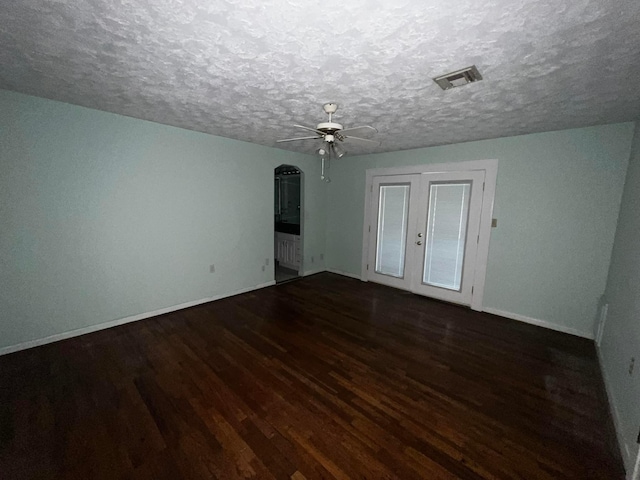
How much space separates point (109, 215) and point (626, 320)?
203 inches

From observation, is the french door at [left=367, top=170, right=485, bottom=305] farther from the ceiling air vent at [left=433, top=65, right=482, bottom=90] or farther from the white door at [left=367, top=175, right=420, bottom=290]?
the ceiling air vent at [left=433, top=65, right=482, bottom=90]

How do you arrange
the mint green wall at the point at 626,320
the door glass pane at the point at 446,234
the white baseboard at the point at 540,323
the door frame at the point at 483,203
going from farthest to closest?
the door glass pane at the point at 446,234 → the door frame at the point at 483,203 → the white baseboard at the point at 540,323 → the mint green wall at the point at 626,320

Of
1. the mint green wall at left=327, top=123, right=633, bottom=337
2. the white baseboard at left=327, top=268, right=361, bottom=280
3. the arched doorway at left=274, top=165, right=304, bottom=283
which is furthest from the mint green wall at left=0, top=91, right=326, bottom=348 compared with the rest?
the mint green wall at left=327, top=123, right=633, bottom=337

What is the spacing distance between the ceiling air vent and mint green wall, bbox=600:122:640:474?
1888 millimetres

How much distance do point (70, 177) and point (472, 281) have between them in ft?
17.5

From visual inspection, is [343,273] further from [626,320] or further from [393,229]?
[626,320]

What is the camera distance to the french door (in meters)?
3.87

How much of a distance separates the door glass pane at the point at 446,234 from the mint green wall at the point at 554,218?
41 centimetres

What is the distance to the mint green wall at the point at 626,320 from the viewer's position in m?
1.66

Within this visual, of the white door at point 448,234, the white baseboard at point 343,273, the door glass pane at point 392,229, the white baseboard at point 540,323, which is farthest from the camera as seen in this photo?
the white baseboard at point 343,273

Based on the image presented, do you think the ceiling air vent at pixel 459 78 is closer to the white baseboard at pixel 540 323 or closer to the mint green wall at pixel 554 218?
the mint green wall at pixel 554 218

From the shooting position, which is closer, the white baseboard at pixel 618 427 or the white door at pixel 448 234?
the white baseboard at pixel 618 427

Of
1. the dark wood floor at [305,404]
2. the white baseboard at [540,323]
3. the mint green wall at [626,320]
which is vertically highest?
the mint green wall at [626,320]

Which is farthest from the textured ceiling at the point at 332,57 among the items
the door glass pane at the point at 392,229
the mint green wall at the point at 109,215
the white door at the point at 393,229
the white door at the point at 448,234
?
the door glass pane at the point at 392,229
